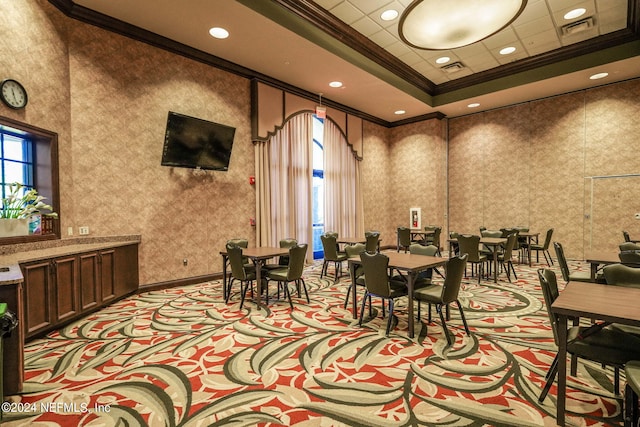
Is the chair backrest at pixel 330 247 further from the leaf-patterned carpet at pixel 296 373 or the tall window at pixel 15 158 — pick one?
the tall window at pixel 15 158

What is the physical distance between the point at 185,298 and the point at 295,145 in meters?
4.31

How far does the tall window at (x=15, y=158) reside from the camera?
155 inches

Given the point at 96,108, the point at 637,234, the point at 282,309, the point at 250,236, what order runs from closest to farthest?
the point at 282,309 → the point at 96,108 → the point at 250,236 → the point at 637,234

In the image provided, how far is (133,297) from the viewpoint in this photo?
5.19 metres

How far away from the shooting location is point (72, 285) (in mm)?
3904

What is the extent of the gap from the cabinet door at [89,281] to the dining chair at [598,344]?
15.8 feet

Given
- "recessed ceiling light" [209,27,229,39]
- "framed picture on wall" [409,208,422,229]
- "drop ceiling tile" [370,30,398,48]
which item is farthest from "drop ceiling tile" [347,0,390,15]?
"framed picture on wall" [409,208,422,229]

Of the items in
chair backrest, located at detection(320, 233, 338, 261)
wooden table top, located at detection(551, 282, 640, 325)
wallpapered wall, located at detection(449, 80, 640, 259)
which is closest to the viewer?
wooden table top, located at detection(551, 282, 640, 325)

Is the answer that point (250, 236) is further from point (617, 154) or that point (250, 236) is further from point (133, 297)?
point (617, 154)

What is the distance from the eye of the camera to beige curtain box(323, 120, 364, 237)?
8891 millimetres

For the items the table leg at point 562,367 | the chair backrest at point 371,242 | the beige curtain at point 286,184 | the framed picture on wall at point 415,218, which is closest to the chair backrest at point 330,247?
the chair backrest at point 371,242

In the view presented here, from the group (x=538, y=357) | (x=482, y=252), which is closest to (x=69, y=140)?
(x=538, y=357)

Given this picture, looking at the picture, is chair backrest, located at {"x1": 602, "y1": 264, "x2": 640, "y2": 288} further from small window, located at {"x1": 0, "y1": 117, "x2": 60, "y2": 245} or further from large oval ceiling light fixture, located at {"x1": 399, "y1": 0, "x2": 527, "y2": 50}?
small window, located at {"x1": 0, "y1": 117, "x2": 60, "y2": 245}

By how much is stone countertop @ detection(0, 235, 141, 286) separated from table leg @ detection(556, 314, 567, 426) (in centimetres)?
377
